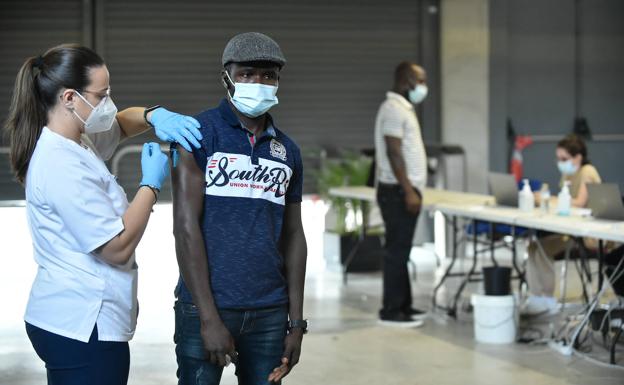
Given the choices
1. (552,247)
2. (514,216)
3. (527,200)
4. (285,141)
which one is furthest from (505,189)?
(285,141)

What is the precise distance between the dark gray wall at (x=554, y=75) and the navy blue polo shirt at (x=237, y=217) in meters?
8.66

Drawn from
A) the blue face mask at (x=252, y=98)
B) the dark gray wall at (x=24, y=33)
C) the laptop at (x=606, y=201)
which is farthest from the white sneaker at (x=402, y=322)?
the dark gray wall at (x=24, y=33)

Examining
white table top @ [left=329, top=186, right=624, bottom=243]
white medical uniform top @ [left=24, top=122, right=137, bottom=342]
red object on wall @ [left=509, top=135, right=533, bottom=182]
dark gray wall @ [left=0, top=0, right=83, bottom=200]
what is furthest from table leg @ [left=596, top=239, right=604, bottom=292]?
dark gray wall @ [left=0, top=0, right=83, bottom=200]

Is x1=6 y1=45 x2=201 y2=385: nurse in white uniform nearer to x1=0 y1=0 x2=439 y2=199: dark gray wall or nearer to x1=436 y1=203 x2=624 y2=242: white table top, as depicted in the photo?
x1=436 y1=203 x2=624 y2=242: white table top

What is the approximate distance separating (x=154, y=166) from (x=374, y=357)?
3302 mm

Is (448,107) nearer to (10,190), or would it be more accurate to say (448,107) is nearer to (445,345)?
(10,190)

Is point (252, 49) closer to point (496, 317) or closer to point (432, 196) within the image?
point (496, 317)

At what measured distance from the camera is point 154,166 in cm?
269

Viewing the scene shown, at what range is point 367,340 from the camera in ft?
20.4

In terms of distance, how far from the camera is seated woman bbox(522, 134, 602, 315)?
22.8ft

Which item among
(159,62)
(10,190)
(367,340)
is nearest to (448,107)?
(159,62)

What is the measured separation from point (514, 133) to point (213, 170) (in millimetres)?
9018

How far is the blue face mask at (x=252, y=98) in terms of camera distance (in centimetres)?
266

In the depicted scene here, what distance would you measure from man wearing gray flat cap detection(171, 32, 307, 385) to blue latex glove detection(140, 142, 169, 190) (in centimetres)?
8
